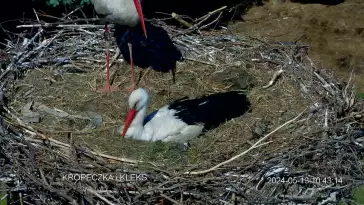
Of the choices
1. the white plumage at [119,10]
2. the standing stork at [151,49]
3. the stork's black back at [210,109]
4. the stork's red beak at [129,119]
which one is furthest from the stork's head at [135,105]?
the standing stork at [151,49]

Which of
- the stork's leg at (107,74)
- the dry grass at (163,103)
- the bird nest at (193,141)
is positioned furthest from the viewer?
the stork's leg at (107,74)

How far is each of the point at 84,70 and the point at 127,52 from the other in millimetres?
469

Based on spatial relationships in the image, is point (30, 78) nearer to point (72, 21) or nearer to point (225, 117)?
point (72, 21)

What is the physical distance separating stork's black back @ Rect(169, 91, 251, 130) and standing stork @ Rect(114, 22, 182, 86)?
3.03ft

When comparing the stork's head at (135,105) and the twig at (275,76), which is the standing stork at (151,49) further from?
the stork's head at (135,105)

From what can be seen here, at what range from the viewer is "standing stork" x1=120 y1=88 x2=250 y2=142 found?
5.46 m

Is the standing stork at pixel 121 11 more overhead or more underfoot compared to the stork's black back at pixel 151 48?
more overhead

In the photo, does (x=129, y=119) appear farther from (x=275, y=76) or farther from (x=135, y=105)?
(x=275, y=76)

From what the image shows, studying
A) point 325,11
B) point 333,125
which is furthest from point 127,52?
point 325,11

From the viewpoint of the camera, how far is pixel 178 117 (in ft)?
18.2

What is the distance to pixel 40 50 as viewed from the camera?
21.7 feet

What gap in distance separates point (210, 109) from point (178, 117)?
0.25 meters

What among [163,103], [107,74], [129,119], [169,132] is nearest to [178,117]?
[169,132]

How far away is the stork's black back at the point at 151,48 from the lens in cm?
674
